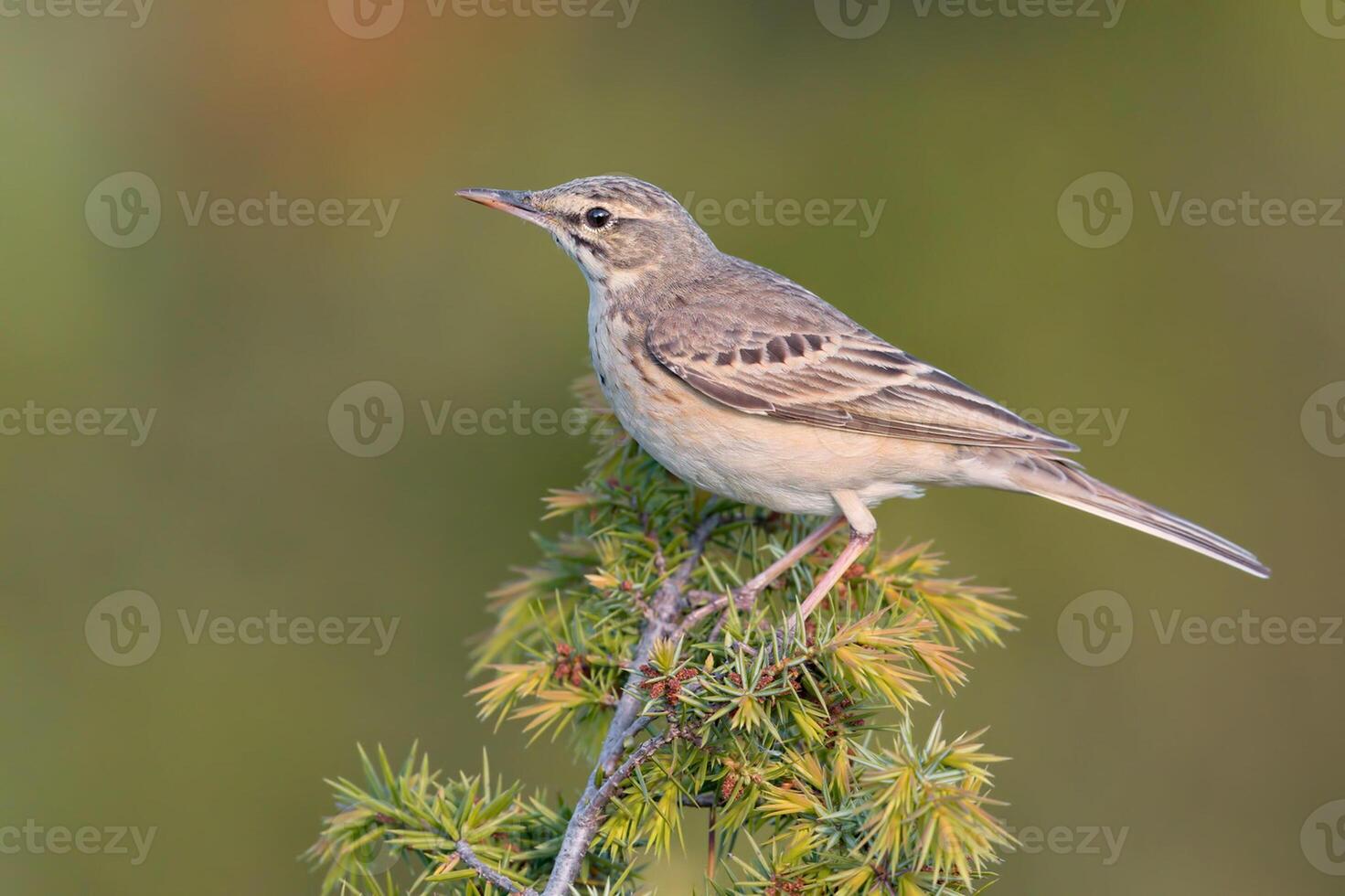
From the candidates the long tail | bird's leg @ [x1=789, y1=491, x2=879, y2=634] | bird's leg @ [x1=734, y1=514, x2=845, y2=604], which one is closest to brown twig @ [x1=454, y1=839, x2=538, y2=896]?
bird's leg @ [x1=789, y1=491, x2=879, y2=634]

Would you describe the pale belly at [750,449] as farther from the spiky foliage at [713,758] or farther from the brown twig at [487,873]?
the brown twig at [487,873]

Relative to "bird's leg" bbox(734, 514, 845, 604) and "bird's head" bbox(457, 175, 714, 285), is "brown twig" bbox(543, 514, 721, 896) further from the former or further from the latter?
"bird's head" bbox(457, 175, 714, 285)

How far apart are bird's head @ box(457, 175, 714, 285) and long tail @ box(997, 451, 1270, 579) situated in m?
1.66

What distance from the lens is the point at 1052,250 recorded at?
5551 millimetres

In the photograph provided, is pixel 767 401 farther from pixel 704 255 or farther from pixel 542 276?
pixel 542 276

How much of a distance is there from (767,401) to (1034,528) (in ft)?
5.52

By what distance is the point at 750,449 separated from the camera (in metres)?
4.50

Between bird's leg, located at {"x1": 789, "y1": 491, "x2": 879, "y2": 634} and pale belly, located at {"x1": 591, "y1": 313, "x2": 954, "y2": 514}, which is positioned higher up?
pale belly, located at {"x1": 591, "y1": 313, "x2": 954, "y2": 514}

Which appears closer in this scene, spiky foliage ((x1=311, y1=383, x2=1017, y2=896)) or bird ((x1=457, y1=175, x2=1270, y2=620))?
spiky foliage ((x1=311, y1=383, x2=1017, y2=896))

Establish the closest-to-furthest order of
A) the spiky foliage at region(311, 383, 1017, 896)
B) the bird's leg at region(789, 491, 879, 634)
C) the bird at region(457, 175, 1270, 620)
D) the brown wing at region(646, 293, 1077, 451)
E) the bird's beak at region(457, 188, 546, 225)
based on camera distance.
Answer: the spiky foliage at region(311, 383, 1017, 896) < the bird's leg at region(789, 491, 879, 634) < the bird at region(457, 175, 1270, 620) < the brown wing at region(646, 293, 1077, 451) < the bird's beak at region(457, 188, 546, 225)

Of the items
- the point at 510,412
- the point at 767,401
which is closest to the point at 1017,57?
the point at 767,401

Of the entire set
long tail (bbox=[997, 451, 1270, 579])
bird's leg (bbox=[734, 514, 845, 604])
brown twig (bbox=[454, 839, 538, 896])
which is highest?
long tail (bbox=[997, 451, 1270, 579])

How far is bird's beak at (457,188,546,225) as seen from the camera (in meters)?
4.98

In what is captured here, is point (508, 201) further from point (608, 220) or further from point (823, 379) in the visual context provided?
point (823, 379)
